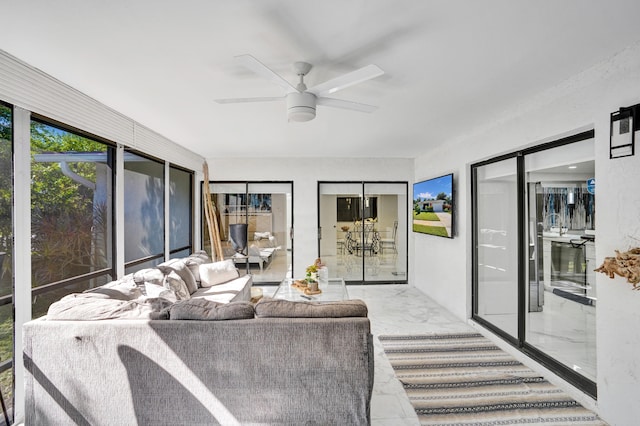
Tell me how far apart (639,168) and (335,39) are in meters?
2.02

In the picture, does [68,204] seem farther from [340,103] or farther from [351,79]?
[351,79]

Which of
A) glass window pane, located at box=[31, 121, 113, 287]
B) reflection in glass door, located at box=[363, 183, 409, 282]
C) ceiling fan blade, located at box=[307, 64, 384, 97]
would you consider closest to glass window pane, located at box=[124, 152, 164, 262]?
glass window pane, located at box=[31, 121, 113, 287]

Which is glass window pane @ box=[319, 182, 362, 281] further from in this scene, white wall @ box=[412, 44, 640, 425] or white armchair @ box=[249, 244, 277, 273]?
white wall @ box=[412, 44, 640, 425]

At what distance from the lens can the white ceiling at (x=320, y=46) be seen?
173 centimetres

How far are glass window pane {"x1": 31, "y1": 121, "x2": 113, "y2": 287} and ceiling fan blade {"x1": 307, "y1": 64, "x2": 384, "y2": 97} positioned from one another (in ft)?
7.53

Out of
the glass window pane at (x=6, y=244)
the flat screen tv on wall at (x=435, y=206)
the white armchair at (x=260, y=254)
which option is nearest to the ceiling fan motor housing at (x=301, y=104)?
the glass window pane at (x=6, y=244)

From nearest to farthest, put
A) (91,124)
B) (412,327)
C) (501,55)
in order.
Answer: (501,55)
(91,124)
(412,327)

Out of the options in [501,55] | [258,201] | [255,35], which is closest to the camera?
[255,35]

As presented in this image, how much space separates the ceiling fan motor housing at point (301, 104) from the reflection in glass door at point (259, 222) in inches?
160

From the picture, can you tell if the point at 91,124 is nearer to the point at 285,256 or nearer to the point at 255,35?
the point at 255,35

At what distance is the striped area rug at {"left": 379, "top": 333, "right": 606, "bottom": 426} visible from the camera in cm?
240

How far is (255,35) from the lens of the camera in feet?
6.55

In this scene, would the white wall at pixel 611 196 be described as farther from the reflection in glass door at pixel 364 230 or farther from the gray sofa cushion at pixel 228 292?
the reflection in glass door at pixel 364 230

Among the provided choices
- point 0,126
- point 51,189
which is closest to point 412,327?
point 51,189
